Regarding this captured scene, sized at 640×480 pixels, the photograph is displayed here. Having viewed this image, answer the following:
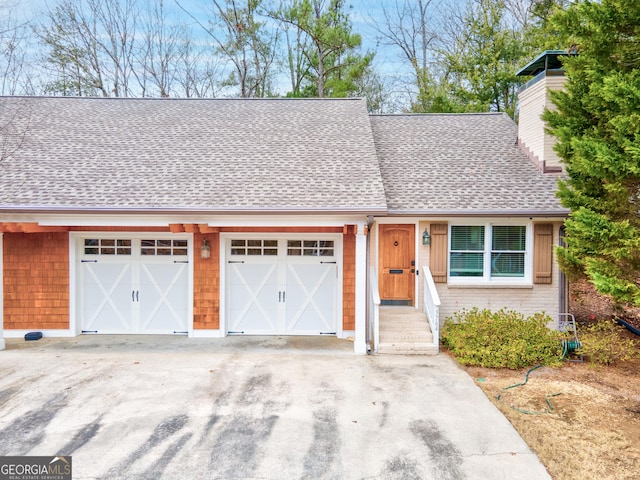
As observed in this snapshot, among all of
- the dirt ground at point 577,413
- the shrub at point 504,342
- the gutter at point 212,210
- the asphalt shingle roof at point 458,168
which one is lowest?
the dirt ground at point 577,413

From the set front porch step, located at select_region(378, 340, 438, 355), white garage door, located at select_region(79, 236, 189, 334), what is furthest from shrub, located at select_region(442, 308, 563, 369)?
white garage door, located at select_region(79, 236, 189, 334)

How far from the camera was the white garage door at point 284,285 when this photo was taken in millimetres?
9023

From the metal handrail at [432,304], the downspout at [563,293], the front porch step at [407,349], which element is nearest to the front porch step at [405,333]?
the front porch step at [407,349]

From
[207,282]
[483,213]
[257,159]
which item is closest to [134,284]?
[207,282]

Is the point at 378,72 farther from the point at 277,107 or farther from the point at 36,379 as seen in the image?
the point at 36,379

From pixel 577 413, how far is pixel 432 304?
3.15 metres

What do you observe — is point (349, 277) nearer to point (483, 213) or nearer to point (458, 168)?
point (483, 213)

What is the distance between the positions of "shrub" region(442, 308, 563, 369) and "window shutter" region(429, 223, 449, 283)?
108 centimetres

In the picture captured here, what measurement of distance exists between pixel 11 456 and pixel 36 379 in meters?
2.45

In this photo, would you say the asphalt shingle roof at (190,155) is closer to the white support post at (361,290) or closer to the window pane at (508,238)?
the white support post at (361,290)

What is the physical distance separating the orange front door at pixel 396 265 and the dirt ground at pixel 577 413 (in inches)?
95.5

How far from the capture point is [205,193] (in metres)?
8.11

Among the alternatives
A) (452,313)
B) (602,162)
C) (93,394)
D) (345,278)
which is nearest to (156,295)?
(93,394)

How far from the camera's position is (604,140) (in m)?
5.81
